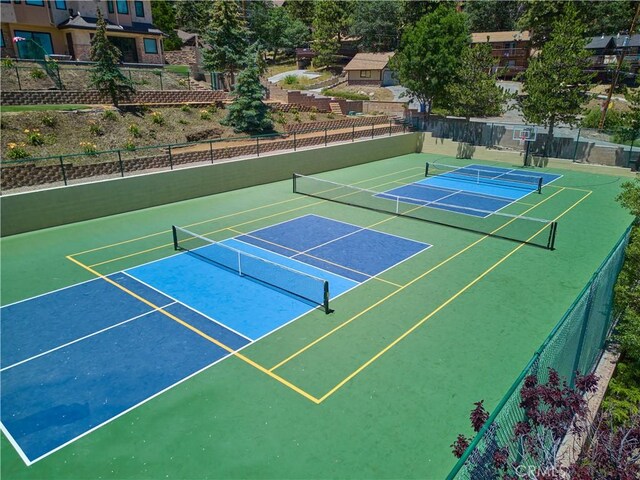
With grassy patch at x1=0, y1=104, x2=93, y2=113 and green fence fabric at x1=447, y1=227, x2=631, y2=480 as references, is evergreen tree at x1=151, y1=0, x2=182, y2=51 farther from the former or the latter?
green fence fabric at x1=447, y1=227, x2=631, y2=480

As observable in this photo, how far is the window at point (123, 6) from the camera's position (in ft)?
132

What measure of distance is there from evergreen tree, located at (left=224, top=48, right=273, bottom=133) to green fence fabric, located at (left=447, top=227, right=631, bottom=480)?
24.7 m

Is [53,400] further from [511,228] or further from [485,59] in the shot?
[485,59]

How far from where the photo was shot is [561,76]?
28562 millimetres

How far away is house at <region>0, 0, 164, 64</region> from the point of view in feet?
112

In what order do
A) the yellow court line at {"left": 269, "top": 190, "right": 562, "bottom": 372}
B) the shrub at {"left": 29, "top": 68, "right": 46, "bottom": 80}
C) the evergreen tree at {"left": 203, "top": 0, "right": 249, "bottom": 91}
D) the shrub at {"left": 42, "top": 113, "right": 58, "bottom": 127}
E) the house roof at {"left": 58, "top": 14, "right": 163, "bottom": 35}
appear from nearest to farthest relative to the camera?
the yellow court line at {"left": 269, "top": 190, "right": 562, "bottom": 372} → the shrub at {"left": 42, "top": 113, "right": 58, "bottom": 127} → the shrub at {"left": 29, "top": 68, "right": 46, "bottom": 80} → the house roof at {"left": 58, "top": 14, "right": 163, "bottom": 35} → the evergreen tree at {"left": 203, "top": 0, "right": 249, "bottom": 91}

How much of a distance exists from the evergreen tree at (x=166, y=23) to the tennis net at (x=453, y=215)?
42933mm

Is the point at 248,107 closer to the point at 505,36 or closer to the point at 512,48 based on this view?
the point at 512,48

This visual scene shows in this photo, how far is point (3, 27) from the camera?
3409 centimetres

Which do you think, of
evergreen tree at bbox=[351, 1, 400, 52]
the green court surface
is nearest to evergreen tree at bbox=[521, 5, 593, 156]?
the green court surface

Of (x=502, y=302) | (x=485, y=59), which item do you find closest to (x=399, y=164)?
(x=485, y=59)

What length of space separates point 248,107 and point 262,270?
1967 centimetres

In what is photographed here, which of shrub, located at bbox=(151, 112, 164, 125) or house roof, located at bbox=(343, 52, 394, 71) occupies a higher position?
house roof, located at bbox=(343, 52, 394, 71)

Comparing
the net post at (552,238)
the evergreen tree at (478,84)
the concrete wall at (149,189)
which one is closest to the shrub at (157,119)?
the concrete wall at (149,189)
